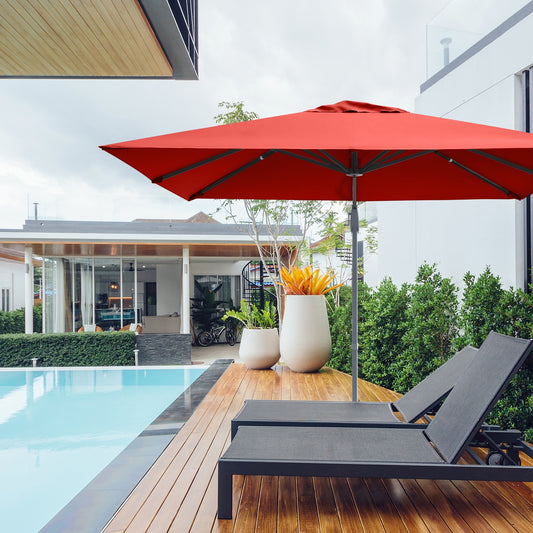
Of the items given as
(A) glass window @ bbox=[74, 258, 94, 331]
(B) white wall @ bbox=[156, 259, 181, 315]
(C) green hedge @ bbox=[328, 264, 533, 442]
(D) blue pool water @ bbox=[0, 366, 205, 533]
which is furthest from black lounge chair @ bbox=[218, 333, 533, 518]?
(B) white wall @ bbox=[156, 259, 181, 315]

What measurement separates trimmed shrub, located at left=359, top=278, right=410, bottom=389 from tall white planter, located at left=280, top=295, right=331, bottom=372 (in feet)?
1.67

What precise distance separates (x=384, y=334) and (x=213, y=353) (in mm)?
9343

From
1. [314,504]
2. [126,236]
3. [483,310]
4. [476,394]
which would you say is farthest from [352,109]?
[126,236]

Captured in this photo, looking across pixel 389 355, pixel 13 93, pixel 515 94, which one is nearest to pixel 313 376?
pixel 389 355

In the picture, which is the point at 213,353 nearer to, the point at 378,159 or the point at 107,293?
the point at 107,293

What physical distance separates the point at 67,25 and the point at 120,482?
11.9 feet

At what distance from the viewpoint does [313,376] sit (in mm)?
5336

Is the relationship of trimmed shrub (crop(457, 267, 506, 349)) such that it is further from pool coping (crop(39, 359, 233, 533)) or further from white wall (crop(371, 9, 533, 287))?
pool coping (crop(39, 359, 233, 533))

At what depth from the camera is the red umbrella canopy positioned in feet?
6.89

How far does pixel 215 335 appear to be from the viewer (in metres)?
15.6

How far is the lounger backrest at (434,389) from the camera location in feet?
9.23

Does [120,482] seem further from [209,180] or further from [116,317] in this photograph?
[116,317]

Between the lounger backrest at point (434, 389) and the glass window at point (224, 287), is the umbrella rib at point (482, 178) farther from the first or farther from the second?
the glass window at point (224, 287)

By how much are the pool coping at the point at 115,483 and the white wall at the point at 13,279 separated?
1896 centimetres
